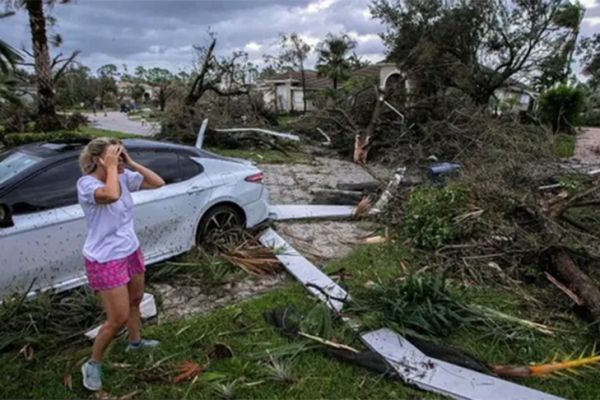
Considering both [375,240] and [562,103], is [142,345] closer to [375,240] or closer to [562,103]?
[375,240]

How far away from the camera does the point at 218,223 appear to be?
521cm

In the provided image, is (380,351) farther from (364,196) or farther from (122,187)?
(364,196)

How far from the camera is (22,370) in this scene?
3139mm

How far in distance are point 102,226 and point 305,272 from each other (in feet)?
8.40

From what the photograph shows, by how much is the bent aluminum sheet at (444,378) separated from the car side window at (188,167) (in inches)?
107

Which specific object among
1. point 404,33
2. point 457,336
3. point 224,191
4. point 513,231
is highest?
point 404,33

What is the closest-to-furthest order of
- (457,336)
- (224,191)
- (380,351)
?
(380,351) < (457,336) < (224,191)

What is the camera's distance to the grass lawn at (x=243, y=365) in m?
2.97

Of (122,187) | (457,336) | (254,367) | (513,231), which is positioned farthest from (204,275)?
(513,231)

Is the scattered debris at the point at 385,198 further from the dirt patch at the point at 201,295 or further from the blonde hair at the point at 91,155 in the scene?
the blonde hair at the point at 91,155

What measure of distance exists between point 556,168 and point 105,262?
8329 millimetres

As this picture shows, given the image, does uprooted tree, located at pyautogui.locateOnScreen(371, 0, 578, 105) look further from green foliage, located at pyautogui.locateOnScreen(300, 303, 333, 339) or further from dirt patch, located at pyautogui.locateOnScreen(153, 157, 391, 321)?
green foliage, located at pyautogui.locateOnScreen(300, 303, 333, 339)

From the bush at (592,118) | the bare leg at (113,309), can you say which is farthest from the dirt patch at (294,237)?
the bush at (592,118)

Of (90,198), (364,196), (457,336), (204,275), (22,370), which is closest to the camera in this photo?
(90,198)
